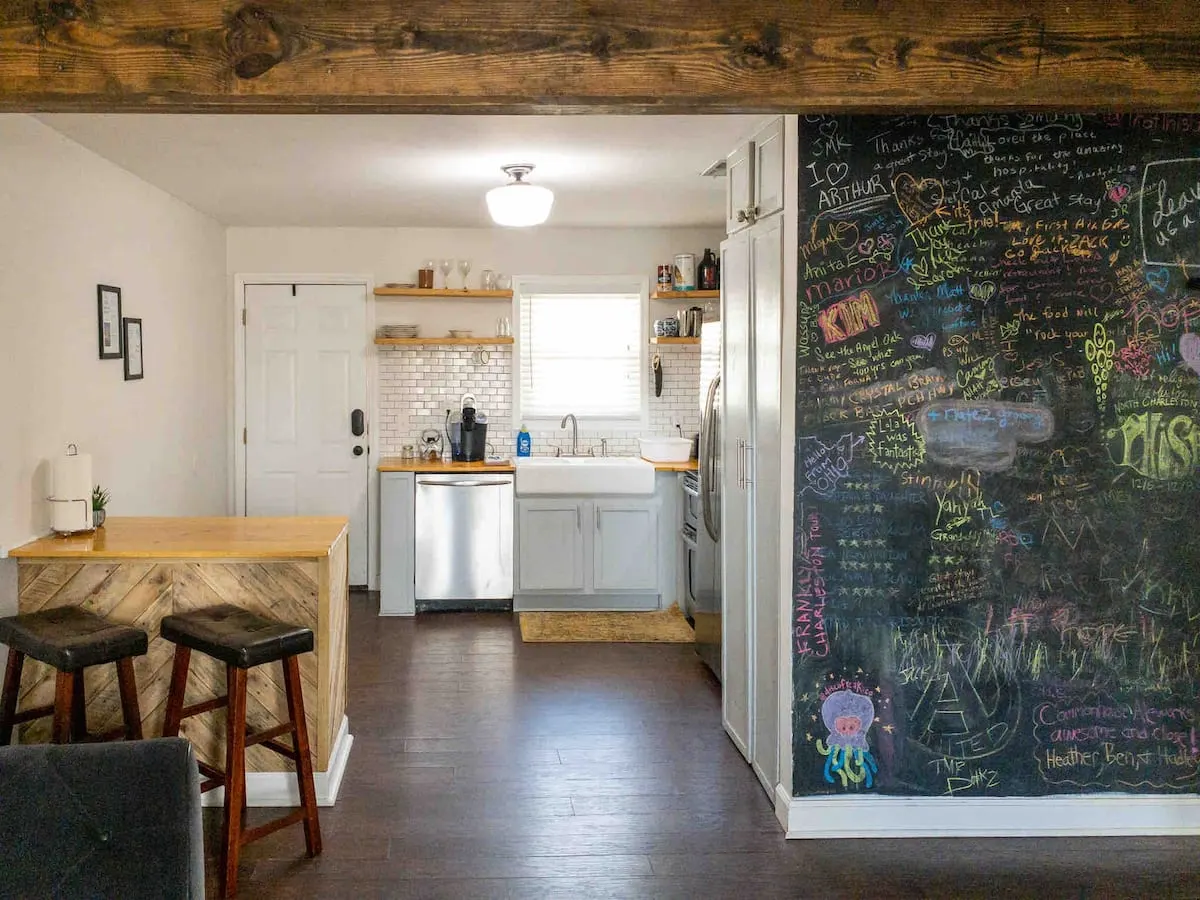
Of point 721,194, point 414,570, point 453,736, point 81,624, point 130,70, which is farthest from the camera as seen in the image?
point 414,570

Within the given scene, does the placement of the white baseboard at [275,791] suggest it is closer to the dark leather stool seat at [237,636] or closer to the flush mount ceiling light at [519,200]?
the dark leather stool seat at [237,636]

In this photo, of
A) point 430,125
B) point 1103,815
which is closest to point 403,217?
point 430,125

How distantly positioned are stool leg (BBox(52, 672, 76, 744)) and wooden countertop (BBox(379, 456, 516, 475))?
3413 mm

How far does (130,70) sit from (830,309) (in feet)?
6.84

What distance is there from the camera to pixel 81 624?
10.7 feet

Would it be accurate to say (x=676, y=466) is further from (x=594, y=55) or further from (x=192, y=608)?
(x=594, y=55)

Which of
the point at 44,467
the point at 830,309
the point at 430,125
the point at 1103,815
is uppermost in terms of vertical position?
the point at 430,125

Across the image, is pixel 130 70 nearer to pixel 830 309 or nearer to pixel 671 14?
pixel 671 14

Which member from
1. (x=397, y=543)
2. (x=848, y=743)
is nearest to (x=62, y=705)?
(x=848, y=743)

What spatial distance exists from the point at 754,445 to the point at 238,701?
196 cm

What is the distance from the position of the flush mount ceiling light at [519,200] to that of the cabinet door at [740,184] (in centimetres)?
99

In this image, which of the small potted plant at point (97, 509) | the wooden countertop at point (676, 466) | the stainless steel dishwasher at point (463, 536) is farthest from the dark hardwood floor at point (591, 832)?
the wooden countertop at point (676, 466)

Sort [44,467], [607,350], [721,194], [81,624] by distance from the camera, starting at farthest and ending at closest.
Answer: [607,350], [721,194], [44,467], [81,624]

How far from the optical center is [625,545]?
6477 millimetres
